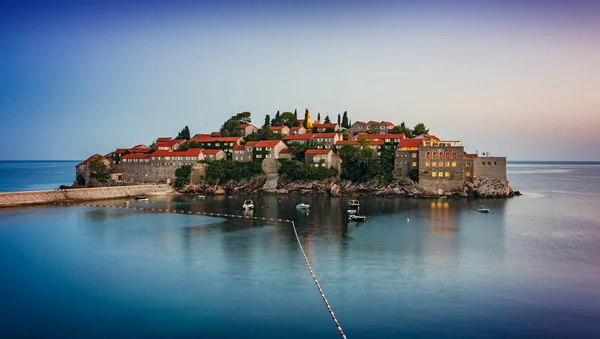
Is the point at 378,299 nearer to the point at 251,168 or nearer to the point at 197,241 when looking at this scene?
the point at 197,241

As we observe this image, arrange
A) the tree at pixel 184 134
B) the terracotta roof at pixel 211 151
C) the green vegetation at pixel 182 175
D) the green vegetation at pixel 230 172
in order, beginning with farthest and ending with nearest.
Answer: the tree at pixel 184 134 → the terracotta roof at pixel 211 151 → the green vegetation at pixel 182 175 → the green vegetation at pixel 230 172

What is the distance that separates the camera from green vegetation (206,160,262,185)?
5528 cm

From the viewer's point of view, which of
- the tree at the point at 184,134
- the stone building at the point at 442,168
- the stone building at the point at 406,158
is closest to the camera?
the stone building at the point at 442,168

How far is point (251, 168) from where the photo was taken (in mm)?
55656

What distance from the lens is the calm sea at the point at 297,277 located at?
47.1 feet

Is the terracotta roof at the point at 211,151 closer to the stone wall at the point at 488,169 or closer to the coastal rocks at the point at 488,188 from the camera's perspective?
the coastal rocks at the point at 488,188

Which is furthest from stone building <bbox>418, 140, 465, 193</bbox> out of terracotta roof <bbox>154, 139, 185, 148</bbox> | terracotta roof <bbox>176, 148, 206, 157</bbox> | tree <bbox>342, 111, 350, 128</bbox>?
terracotta roof <bbox>154, 139, 185, 148</bbox>

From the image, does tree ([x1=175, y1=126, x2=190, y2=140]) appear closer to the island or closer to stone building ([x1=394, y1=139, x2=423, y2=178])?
the island

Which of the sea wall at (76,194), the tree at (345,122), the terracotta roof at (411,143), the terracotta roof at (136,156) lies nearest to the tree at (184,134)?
the terracotta roof at (136,156)

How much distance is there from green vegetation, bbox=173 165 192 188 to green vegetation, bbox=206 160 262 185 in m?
2.74

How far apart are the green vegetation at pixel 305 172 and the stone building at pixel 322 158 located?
35.6 inches

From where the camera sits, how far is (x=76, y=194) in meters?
47.1

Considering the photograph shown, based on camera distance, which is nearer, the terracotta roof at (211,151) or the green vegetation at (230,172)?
the green vegetation at (230,172)

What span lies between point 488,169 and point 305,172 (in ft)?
68.7
